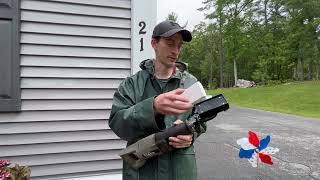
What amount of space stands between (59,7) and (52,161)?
4.92ft

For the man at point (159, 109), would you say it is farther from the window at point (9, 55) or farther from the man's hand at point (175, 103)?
the window at point (9, 55)

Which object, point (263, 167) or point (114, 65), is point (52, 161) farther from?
point (263, 167)

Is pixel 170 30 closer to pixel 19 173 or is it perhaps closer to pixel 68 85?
pixel 19 173

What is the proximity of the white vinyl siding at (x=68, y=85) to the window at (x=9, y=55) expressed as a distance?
8 cm

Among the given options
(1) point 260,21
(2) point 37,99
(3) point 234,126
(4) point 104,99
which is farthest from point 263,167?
(1) point 260,21

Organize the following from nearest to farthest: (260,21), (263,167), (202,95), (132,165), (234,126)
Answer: (202,95)
(132,165)
(263,167)
(234,126)
(260,21)

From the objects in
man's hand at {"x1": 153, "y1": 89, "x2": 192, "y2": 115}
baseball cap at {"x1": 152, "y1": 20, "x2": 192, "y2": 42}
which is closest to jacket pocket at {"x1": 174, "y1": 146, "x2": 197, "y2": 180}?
man's hand at {"x1": 153, "y1": 89, "x2": 192, "y2": 115}

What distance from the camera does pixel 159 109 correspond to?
150 centimetres

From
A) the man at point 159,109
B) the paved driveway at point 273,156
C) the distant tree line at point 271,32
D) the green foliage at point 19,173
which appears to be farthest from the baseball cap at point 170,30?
the distant tree line at point 271,32

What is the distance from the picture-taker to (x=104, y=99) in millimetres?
3975

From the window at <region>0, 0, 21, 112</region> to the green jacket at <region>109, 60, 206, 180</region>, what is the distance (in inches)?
79.6

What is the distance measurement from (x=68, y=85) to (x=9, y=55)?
61 cm

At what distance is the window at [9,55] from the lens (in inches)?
139

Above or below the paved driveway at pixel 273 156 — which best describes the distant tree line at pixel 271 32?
above
